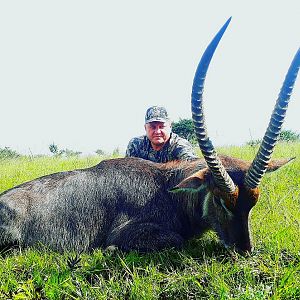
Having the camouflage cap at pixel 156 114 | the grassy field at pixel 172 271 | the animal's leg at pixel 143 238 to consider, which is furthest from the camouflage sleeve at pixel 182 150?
the animal's leg at pixel 143 238

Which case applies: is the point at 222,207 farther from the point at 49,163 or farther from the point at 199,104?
the point at 49,163

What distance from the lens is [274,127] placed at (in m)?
4.21

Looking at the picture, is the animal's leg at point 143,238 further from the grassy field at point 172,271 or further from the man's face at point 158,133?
the man's face at point 158,133

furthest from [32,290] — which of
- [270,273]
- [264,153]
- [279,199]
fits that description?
[279,199]

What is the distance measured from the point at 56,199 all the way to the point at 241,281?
2.80 metres

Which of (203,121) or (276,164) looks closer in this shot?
(203,121)

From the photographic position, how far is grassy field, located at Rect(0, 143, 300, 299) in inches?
154

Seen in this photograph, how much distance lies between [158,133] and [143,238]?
2959mm

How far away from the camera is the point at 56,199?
5879 mm

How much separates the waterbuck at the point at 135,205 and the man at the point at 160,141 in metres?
1.71

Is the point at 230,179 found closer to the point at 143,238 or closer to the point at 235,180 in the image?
the point at 235,180

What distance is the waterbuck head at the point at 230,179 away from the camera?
3.97 metres

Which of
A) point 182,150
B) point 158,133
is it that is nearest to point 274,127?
point 182,150

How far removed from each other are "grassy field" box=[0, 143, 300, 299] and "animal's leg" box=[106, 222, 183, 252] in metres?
0.15
